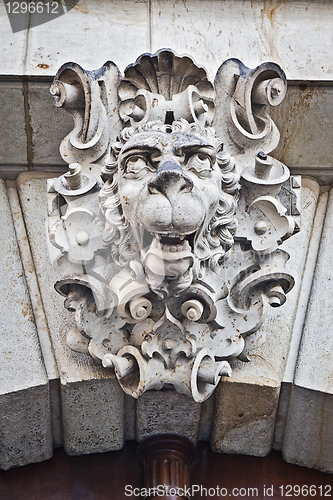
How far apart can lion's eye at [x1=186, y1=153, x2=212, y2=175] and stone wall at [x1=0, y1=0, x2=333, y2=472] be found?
551 millimetres

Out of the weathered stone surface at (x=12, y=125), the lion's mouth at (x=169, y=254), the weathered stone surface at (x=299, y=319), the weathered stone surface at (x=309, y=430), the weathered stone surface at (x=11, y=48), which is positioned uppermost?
the weathered stone surface at (x=11, y=48)

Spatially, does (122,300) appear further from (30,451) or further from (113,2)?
(113,2)

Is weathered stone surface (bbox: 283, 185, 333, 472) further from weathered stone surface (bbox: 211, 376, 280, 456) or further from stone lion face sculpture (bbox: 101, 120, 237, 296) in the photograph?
stone lion face sculpture (bbox: 101, 120, 237, 296)

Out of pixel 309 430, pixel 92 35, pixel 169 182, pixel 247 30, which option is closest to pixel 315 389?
pixel 309 430

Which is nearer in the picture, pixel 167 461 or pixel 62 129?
pixel 167 461

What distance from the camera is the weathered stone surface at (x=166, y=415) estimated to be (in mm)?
1843

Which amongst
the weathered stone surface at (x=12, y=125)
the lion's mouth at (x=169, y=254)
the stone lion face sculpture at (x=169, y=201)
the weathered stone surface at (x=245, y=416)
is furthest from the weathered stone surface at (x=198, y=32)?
the weathered stone surface at (x=245, y=416)

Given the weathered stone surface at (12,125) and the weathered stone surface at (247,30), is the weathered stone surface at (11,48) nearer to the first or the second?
the weathered stone surface at (12,125)

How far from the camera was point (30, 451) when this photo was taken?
1887 millimetres

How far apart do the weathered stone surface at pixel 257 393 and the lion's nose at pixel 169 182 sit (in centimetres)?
55

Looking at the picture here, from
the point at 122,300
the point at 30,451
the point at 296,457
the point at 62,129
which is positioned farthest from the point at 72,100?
the point at 296,457

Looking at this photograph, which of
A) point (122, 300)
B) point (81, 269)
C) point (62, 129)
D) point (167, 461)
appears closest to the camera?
point (122, 300)

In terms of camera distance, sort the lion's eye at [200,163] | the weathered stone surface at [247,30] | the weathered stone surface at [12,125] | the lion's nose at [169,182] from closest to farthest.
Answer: the lion's nose at [169,182] < the lion's eye at [200,163] < the weathered stone surface at [12,125] < the weathered stone surface at [247,30]

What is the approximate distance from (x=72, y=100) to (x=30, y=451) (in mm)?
919
